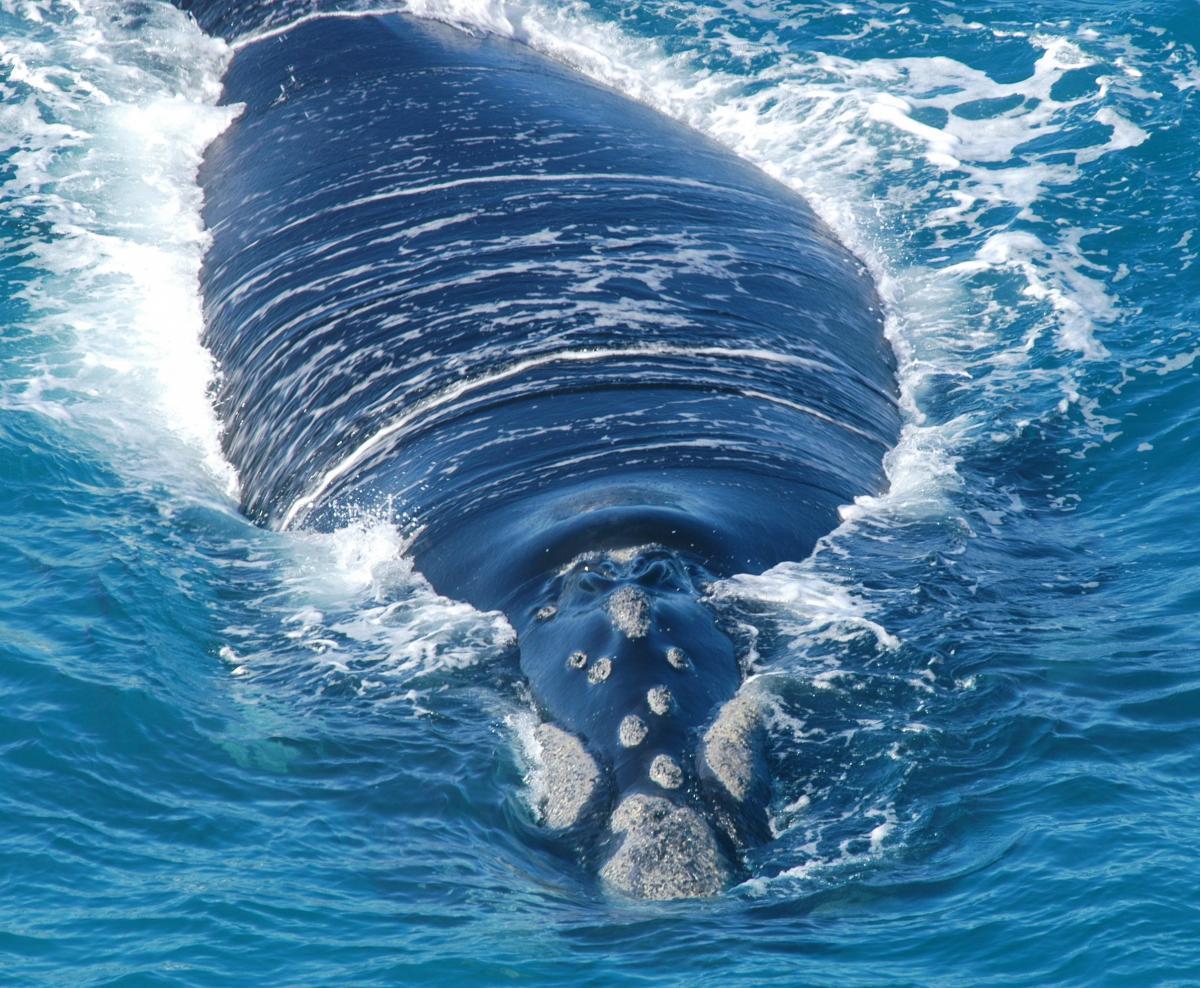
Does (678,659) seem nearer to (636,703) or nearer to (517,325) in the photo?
(636,703)

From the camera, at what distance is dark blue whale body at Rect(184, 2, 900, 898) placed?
11.6 m

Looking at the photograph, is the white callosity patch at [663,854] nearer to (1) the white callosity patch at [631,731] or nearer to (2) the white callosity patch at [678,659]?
(1) the white callosity patch at [631,731]

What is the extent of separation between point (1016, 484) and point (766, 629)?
518cm

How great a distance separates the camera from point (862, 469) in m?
16.1

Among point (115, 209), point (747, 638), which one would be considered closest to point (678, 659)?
point (747, 638)

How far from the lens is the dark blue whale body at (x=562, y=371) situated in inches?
457

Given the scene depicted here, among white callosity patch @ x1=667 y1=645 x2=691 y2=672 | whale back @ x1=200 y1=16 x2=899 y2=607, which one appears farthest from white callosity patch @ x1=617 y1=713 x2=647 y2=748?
whale back @ x1=200 y1=16 x2=899 y2=607

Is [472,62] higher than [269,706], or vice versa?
[472,62]

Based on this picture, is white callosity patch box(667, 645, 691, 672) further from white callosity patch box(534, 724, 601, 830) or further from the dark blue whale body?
white callosity patch box(534, 724, 601, 830)

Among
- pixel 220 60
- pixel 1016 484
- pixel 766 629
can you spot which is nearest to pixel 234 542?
pixel 766 629

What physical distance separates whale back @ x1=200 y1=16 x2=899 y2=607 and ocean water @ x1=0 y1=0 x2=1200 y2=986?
0.61m

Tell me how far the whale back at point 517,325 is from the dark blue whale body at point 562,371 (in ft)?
0.14

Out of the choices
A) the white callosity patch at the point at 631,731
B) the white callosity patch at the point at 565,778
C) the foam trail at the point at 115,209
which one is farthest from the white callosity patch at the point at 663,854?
the foam trail at the point at 115,209

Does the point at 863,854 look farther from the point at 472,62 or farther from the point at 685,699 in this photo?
the point at 472,62
